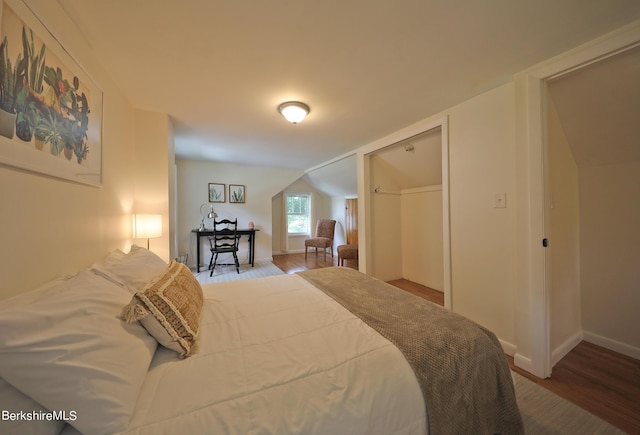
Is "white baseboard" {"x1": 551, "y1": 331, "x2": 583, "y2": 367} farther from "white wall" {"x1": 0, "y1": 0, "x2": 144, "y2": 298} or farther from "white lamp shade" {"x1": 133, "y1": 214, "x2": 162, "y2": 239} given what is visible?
"white lamp shade" {"x1": 133, "y1": 214, "x2": 162, "y2": 239}

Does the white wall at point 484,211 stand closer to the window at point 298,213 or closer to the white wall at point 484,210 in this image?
the white wall at point 484,210

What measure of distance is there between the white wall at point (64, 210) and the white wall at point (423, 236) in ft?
11.7

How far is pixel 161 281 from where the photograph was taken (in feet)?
3.50

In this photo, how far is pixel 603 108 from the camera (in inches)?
61.7

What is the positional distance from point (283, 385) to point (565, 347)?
7.95ft

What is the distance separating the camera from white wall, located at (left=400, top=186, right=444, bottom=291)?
3207 millimetres

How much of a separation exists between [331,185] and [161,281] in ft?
15.0

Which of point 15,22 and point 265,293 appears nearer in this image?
point 15,22

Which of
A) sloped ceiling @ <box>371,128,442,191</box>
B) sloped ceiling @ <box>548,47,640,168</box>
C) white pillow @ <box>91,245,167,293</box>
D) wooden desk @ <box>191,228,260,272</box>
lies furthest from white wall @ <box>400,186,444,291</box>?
white pillow @ <box>91,245,167,293</box>

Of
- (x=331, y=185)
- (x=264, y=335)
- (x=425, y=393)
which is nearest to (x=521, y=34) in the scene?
(x=425, y=393)

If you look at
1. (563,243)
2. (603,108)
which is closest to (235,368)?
(563,243)

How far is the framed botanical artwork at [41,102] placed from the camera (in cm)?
84

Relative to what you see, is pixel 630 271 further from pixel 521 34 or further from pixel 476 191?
pixel 521 34

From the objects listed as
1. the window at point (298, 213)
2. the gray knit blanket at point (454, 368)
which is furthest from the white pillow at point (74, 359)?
the window at point (298, 213)
